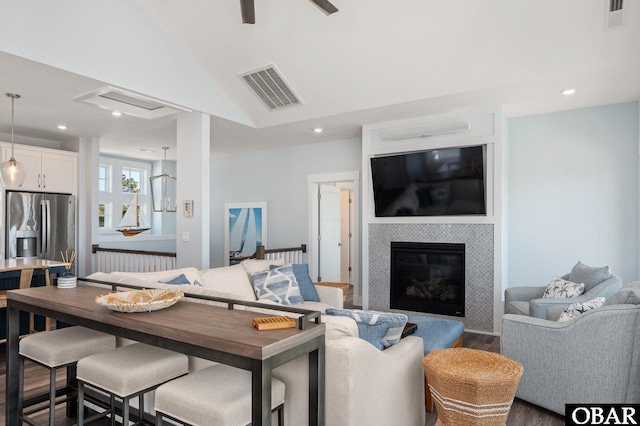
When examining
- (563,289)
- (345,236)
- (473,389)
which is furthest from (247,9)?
(345,236)

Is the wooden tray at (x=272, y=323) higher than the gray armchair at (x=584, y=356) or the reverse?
higher

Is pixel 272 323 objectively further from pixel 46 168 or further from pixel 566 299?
pixel 46 168

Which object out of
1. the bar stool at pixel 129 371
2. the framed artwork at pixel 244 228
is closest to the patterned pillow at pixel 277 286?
the bar stool at pixel 129 371

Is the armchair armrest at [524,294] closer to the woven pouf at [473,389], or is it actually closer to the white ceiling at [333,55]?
the white ceiling at [333,55]

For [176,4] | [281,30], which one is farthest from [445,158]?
[176,4]

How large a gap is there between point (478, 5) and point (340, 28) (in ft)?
4.00

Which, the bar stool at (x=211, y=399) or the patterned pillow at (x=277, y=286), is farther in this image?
the patterned pillow at (x=277, y=286)

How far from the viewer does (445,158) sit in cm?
488

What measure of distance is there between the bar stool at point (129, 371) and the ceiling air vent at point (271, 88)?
134 inches

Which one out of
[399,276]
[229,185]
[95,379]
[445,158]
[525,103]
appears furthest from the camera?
[229,185]

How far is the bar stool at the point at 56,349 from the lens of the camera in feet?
7.00

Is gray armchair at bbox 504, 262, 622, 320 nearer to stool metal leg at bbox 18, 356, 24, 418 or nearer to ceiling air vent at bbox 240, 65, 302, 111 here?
ceiling air vent at bbox 240, 65, 302, 111

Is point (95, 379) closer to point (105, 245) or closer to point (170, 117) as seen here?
point (170, 117)

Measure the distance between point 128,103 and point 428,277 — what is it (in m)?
4.19
